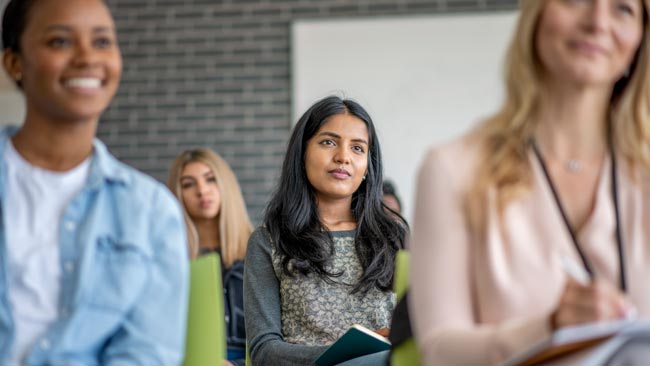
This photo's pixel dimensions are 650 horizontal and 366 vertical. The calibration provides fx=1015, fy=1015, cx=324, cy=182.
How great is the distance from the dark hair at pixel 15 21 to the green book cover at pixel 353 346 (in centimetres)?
116

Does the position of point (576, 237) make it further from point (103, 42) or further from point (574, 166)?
point (103, 42)

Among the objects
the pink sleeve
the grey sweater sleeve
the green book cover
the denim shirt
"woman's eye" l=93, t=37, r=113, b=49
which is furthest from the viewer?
the grey sweater sleeve

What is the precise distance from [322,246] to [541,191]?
1622 mm

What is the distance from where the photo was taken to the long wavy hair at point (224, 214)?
14.7ft

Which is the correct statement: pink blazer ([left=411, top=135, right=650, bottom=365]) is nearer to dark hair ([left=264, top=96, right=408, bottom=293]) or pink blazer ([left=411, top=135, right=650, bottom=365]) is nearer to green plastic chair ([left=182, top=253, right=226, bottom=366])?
green plastic chair ([left=182, top=253, right=226, bottom=366])

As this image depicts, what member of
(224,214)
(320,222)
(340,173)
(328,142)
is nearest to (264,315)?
(320,222)

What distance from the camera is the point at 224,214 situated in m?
4.62

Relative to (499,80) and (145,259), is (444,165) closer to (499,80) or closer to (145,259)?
(499,80)

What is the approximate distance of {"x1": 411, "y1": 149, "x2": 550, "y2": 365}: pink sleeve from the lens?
1.60 meters

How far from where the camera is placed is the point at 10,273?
1857mm

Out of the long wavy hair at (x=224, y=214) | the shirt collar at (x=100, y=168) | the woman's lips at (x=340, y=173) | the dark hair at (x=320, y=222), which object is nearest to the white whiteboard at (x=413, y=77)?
the long wavy hair at (x=224, y=214)

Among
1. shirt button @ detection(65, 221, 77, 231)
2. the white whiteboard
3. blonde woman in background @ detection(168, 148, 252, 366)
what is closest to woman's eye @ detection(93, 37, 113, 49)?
shirt button @ detection(65, 221, 77, 231)

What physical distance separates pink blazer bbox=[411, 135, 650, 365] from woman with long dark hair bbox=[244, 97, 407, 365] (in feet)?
4.35

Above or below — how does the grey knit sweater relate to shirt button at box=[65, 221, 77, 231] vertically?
below
